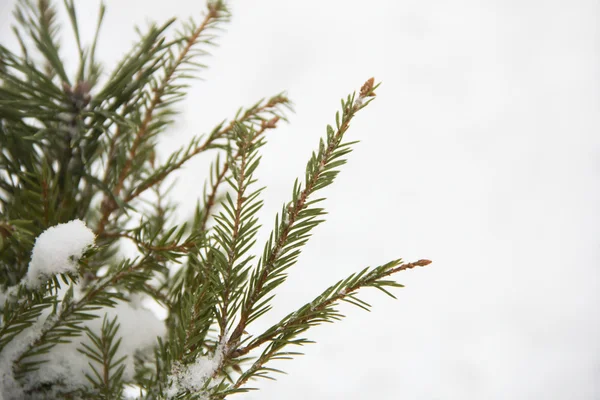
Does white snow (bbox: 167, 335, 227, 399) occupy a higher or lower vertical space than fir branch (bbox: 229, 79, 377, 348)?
lower

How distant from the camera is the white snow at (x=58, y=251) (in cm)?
37

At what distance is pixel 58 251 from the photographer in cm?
38

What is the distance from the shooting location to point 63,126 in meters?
0.54

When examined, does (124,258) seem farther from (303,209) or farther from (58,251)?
(303,209)

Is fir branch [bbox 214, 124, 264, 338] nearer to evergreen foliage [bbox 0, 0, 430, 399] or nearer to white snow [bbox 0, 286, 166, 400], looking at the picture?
evergreen foliage [bbox 0, 0, 430, 399]

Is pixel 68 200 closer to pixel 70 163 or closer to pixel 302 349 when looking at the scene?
pixel 70 163

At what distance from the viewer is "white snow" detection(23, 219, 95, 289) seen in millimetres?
372

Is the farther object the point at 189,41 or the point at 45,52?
the point at 189,41

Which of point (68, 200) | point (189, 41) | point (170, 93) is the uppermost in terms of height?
point (189, 41)

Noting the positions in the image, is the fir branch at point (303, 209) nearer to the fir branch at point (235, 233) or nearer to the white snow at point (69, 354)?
the fir branch at point (235, 233)

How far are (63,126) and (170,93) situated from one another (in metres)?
0.20

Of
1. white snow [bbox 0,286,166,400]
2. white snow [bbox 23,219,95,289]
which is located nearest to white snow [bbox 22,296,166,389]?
white snow [bbox 0,286,166,400]

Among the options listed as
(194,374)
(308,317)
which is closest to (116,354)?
(194,374)

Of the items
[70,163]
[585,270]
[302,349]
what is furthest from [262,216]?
[70,163]
